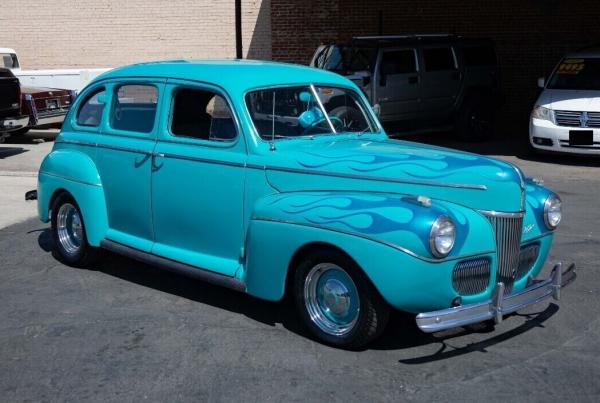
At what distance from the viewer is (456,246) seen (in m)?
4.88

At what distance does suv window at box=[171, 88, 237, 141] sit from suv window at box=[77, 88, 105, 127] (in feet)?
3.45

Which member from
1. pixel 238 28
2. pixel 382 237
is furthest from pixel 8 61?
pixel 382 237

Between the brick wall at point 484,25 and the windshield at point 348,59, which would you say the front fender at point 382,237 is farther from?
the brick wall at point 484,25

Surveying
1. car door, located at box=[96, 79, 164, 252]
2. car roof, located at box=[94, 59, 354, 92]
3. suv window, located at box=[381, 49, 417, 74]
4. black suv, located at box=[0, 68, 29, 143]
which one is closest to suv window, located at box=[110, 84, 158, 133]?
car door, located at box=[96, 79, 164, 252]

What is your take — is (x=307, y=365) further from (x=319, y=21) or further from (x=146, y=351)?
(x=319, y=21)

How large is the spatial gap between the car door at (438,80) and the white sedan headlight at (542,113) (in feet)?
7.87

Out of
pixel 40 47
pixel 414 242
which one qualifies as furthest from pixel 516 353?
pixel 40 47

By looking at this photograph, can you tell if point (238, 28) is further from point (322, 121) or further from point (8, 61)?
point (322, 121)

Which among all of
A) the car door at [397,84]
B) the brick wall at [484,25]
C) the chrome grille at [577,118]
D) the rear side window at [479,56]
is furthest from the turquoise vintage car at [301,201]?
the brick wall at [484,25]

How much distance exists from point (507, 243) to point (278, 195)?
1.52 meters

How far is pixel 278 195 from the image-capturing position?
5.57 m

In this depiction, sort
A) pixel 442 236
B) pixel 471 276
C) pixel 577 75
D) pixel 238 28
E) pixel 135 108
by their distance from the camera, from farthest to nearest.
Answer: pixel 238 28, pixel 577 75, pixel 135 108, pixel 471 276, pixel 442 236

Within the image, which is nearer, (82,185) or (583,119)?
(82,185)

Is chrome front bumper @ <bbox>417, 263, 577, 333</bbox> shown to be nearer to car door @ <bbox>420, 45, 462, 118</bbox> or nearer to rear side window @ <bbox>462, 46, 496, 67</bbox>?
car door @ <bbox>420, 45, 462, 118</bbox>
